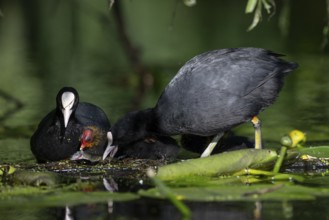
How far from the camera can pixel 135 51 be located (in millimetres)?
11672

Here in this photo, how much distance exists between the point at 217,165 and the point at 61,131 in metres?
1.74

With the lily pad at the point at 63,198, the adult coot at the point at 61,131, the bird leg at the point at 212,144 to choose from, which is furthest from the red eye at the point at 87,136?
the lily pad at the point at 63,198

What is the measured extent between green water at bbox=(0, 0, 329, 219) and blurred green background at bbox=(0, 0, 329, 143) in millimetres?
17

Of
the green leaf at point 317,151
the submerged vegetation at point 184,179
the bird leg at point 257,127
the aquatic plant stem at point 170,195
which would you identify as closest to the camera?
the aquatic plant stem at point 170,195

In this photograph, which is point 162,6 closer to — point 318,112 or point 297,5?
point 297,5

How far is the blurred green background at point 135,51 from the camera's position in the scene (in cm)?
975

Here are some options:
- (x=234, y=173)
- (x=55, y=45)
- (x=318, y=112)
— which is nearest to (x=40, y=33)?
(x=55, y=45)

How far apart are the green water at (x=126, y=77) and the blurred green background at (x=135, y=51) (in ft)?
0.06

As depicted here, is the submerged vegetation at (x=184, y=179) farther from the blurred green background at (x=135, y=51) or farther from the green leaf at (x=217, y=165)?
the blurred green background at (x=135, y=51)

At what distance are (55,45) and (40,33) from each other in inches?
48.2

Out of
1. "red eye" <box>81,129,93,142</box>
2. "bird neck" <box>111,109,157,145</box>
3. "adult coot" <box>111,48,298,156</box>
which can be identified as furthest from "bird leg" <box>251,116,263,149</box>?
"red eye" <box>81,129,93,142</box>

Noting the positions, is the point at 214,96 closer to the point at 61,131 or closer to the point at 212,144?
the point at 212,144

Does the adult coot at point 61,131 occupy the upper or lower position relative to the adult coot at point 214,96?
lower

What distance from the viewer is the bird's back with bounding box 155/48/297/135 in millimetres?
6840
